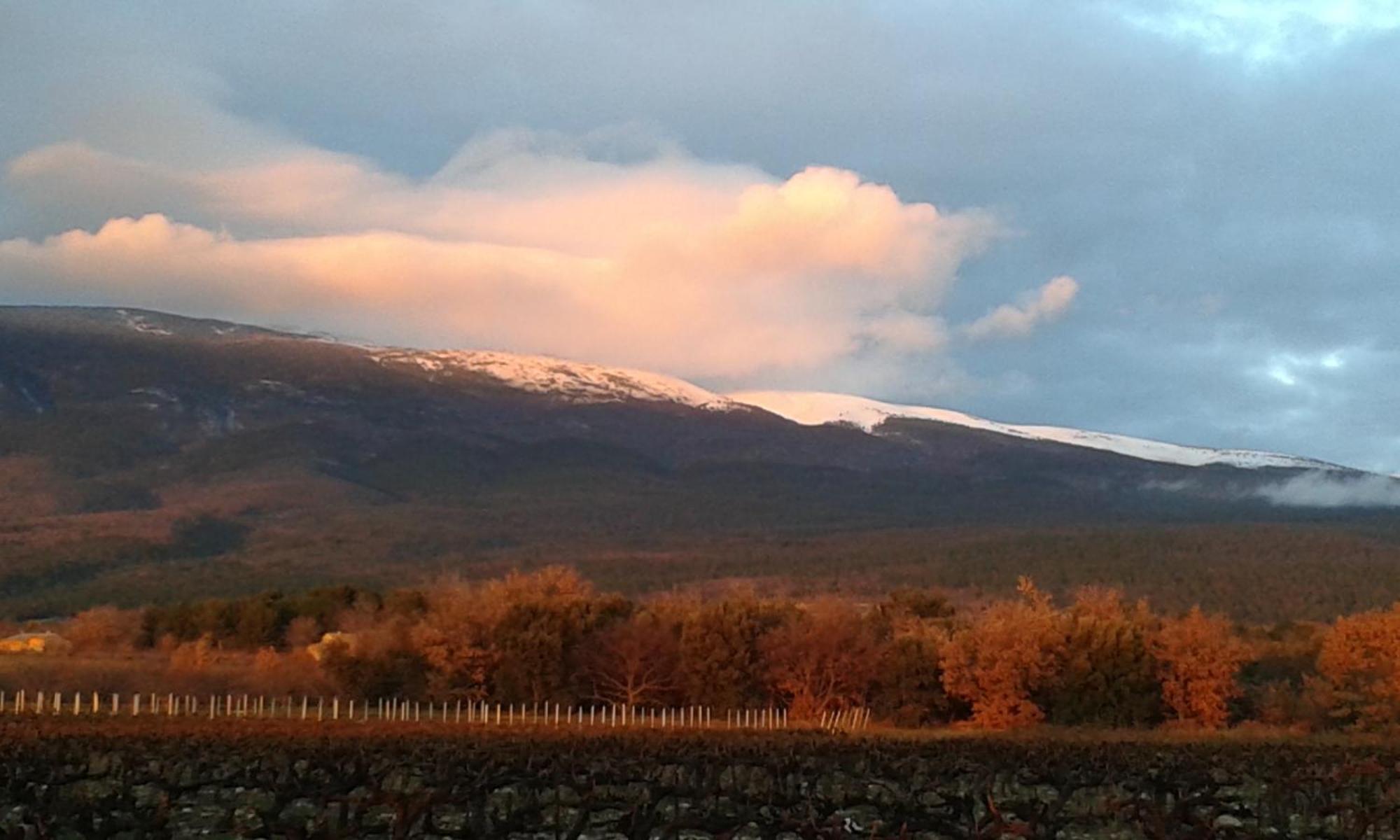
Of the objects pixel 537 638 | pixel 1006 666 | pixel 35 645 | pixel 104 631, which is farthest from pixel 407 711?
pixel 104 631

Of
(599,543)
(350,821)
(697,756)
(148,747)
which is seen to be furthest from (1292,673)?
(599,543)

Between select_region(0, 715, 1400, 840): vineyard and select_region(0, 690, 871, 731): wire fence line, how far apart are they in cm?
808

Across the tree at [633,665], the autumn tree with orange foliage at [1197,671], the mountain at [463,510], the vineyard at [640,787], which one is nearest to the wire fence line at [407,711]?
the tree at [633,665]

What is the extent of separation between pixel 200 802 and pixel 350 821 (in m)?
5.67

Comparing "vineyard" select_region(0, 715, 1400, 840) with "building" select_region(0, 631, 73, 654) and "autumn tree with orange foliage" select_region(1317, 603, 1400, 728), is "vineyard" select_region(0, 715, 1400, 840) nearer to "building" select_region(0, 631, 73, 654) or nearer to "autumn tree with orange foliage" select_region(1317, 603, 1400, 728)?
"autumn tree with orange foliage" select_region(1317, 603, 1400, 728)

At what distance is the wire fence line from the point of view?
52.1 meters

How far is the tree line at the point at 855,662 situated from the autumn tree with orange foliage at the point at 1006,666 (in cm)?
5

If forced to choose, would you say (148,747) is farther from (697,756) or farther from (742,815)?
(742,815)

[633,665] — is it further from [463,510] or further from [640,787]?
[463,510]

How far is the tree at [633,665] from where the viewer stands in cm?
6241

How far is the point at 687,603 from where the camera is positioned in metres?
70.9

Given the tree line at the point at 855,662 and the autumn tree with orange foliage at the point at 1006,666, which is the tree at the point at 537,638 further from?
the autumn tree with orange foliage at the point at 1006,666

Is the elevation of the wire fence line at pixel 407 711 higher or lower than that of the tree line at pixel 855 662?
lower

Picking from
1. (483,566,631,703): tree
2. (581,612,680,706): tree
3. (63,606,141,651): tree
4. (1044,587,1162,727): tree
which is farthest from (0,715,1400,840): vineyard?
(63,606,141,651): tree
